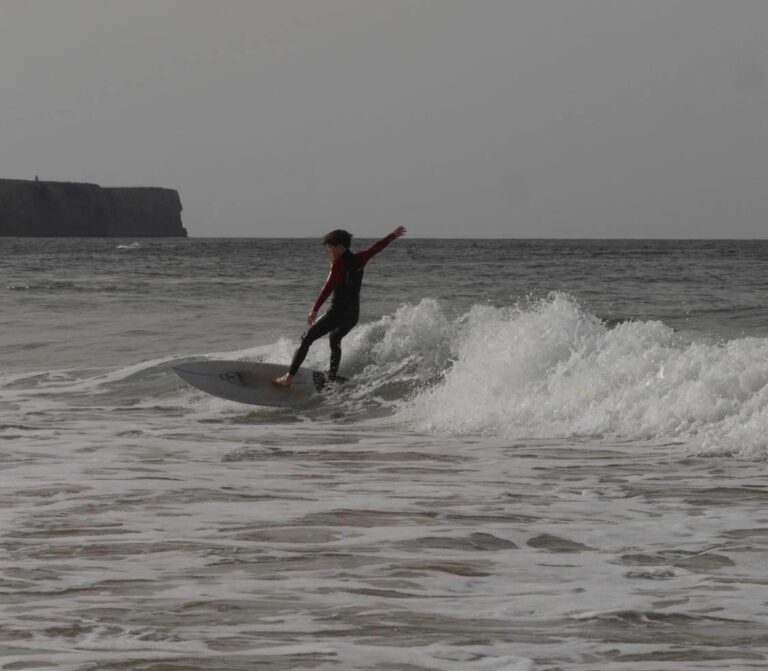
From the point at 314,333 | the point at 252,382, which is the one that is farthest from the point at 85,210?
the point at 314,333

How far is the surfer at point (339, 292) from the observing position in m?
12.5

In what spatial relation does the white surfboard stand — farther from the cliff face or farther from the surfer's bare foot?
the cliff face

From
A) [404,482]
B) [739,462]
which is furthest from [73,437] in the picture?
[739,462]

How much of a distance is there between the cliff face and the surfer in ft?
497

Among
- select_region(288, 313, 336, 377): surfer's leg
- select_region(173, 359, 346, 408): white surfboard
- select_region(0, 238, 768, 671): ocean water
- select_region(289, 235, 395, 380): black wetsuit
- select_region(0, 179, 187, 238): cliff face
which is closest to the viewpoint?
select_region(0, 238, 768, 671): ocean water

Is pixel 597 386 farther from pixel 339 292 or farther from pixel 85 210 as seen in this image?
pixel 85 210

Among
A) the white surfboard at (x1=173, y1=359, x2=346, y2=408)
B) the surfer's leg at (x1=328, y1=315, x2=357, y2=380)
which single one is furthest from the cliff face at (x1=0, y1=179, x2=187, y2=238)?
the surfer's leg at (x1=328, y1=315, x2=357, y2=380)

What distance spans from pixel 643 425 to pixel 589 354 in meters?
2.50

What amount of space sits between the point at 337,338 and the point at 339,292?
22.7 inches

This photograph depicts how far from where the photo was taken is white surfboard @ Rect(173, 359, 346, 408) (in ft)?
43.3

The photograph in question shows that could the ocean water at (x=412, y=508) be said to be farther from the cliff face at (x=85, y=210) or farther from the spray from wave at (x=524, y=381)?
the cliff face at (x=85, y=210)

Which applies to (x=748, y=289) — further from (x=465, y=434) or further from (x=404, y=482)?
(x=404, y=482)

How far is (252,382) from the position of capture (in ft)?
44.1

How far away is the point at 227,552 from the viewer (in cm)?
593
